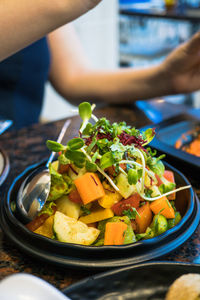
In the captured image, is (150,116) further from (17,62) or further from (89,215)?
(89,215)

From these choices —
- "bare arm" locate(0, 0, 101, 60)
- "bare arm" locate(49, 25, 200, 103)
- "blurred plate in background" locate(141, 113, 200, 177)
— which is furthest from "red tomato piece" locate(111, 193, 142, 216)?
"bare arm" locate(49, 25, 200, 103)

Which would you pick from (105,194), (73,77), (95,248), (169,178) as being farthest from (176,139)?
(73,77)

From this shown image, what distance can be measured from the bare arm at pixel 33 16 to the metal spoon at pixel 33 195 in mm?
328

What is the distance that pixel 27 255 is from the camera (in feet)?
2.24

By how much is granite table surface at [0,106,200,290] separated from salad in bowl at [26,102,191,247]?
54mm

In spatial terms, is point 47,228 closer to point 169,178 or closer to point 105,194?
point 105,194

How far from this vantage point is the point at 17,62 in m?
1.61

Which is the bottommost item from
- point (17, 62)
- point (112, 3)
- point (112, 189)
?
point (112, 189)

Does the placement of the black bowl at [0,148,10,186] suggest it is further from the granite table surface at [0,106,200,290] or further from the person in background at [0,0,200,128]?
the person in background at [0,0,200,128]

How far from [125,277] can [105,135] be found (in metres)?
0.31

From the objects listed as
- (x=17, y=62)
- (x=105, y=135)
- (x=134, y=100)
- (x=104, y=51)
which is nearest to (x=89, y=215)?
(x=105, y=135)

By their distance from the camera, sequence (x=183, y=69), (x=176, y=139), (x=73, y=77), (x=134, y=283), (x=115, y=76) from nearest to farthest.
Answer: (x=134, y=283) < (x=176, y=139) < (x=183, y=69) < (x=115, y=76) < (x=73, y=77)

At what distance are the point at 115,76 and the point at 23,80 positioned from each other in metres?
0.41

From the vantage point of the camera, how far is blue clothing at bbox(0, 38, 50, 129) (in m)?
1.61
